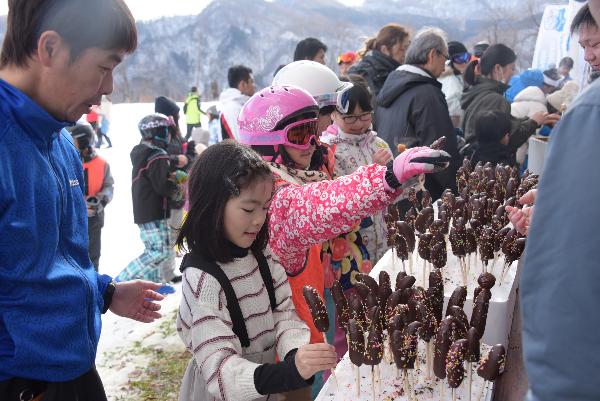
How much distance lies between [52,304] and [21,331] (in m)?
0.09

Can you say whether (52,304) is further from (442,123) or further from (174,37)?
(174,37)

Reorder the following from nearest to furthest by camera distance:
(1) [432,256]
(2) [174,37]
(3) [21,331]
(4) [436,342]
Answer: (3) [21,331] → (4) [436,342] → (1) [432,256] → (2) [174,37]

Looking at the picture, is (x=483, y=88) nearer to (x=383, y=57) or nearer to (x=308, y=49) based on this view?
(x=383, y=57)

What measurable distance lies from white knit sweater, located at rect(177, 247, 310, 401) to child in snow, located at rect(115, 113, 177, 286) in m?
2.85

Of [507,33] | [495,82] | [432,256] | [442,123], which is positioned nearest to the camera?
[432,256]

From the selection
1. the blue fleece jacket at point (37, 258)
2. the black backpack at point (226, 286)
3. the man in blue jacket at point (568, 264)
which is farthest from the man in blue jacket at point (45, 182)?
the man in blue jacket at point (568, 264)

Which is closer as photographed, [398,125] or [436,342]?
[436,342]

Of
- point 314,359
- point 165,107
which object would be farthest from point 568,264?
point 165,107

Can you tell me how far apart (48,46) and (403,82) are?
8.86ft

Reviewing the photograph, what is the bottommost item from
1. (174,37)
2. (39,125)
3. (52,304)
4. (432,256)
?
(174,37)

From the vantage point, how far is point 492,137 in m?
3.81

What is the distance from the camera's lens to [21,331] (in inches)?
50.9

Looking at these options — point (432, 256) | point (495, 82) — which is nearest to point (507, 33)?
point (495, 82)

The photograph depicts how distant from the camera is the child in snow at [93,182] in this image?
13.2 feet
